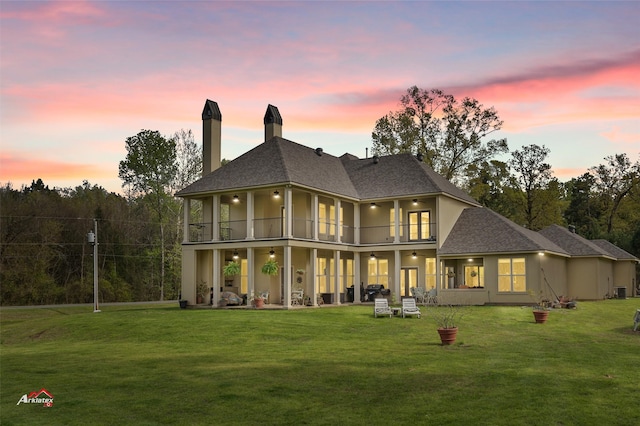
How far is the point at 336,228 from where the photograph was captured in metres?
36.9

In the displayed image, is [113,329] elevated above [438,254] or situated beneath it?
situated beneath

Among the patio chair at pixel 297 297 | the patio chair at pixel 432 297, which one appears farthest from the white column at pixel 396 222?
the patio chair at pixel 297 297

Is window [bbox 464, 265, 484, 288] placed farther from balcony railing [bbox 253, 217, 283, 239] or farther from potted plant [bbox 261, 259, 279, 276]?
potted plant [bbox 261, 259, 279, 276]

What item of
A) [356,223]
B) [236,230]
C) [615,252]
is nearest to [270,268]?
[236,230]

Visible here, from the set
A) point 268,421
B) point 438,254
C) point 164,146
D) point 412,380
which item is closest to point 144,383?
→ point 268,421

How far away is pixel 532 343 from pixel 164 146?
139 ft

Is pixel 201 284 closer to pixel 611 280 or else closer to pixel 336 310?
pixel 336 310

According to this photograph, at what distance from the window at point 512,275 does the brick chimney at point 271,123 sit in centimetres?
1627

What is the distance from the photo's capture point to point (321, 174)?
37406mm

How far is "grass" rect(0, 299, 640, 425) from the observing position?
11234mm

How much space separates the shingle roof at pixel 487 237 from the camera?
3516 cm

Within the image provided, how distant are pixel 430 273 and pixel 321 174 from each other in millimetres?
8660

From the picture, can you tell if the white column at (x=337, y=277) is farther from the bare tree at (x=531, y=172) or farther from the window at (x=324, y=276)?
the bare tree at (x=531, y=172)

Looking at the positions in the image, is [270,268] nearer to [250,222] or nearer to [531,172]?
[250,222]
